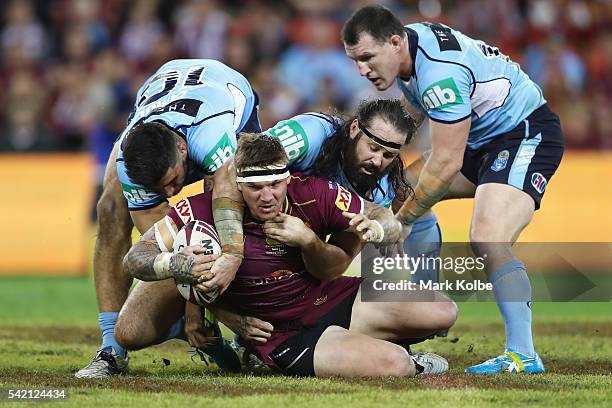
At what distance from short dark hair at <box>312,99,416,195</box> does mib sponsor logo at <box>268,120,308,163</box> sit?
0.66 ft

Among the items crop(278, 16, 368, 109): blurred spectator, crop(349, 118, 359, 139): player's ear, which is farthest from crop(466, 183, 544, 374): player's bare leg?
crop(278, 16, 368, 109): blurred spectator

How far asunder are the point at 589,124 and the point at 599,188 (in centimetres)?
184

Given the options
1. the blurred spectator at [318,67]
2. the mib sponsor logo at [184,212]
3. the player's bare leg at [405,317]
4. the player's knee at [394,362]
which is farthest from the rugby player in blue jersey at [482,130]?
the blurred spectator at [318,67]

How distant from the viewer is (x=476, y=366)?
7.53 m

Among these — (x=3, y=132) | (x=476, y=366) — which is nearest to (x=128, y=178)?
(x=476, y=366)

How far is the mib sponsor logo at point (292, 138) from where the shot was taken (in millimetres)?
7371

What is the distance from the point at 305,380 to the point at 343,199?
1.15 metres

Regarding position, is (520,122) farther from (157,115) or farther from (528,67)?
(528,67)

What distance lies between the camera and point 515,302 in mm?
7691

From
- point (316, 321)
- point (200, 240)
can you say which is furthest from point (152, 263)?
point (316, 321)

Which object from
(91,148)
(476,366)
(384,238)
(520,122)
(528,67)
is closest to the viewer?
(384,238)

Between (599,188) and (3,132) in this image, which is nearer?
(599,188)

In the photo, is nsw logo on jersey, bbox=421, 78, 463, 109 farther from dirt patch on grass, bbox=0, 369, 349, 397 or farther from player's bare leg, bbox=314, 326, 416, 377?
dirt patch on grass, bbox=0, 369, 349, 397

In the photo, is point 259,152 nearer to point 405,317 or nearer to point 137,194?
point 137,194
